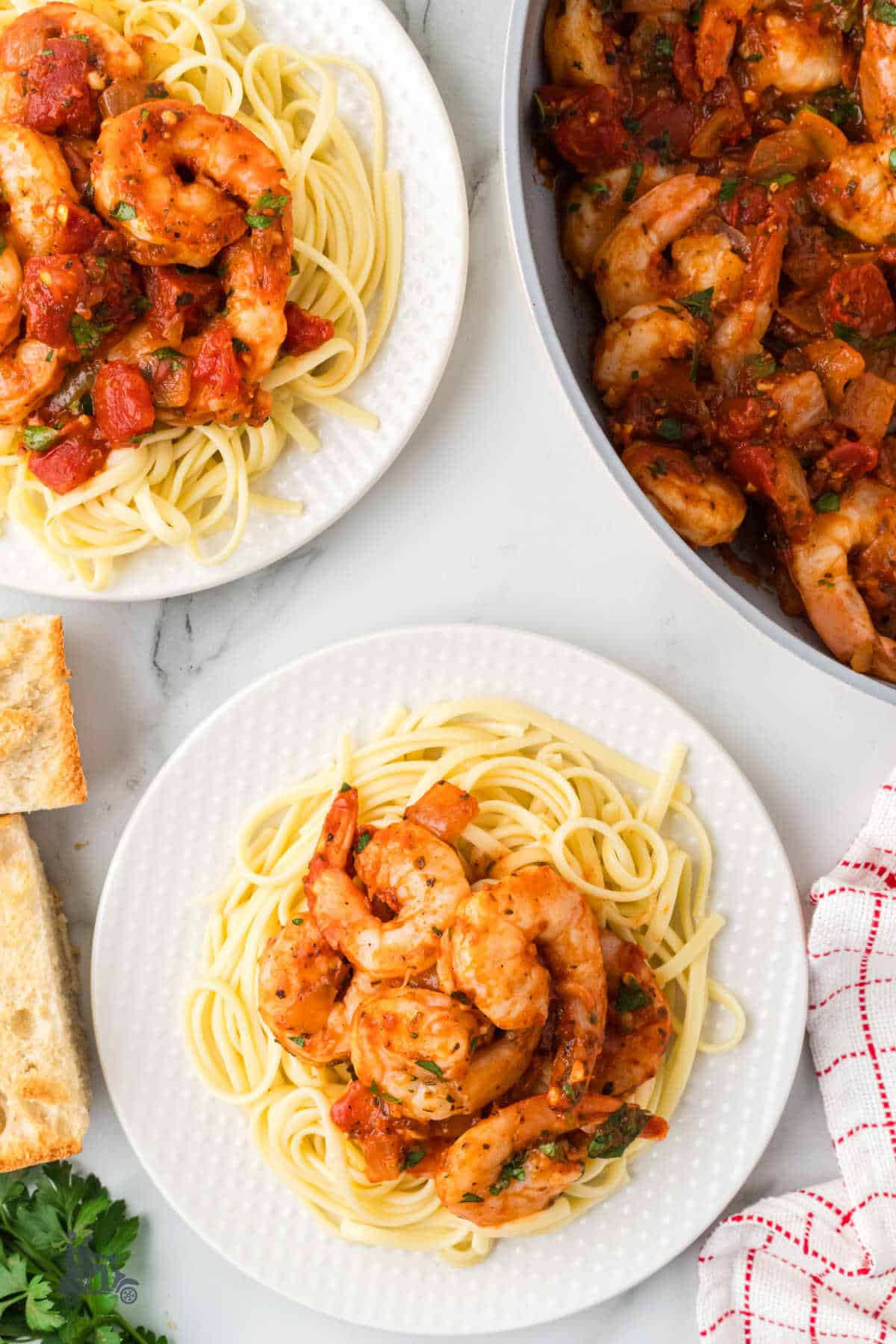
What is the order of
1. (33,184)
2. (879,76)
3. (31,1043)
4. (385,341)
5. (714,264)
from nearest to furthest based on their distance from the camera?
1. (879,76)
2. (714,264)
3. (33,184)
4. (385,341)
5. (31,1043)

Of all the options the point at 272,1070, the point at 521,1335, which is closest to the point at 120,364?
the point at 272,1070

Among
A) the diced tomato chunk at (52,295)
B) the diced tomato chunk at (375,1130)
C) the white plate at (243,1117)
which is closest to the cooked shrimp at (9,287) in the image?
the diced tomato chunk at (52,295)

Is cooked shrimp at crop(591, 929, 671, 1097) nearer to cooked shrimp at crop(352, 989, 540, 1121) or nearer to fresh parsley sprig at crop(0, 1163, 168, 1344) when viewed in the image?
cooked shrimp at crop(352, 989, 540, 1121)

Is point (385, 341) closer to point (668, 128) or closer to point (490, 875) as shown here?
point (668, 128)

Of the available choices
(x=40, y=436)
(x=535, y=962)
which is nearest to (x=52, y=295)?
(x=40, y=436)

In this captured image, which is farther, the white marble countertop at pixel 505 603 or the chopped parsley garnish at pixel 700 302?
the white marble countertop at pixel 505 603

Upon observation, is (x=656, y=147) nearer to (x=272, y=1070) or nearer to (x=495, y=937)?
(x=495, y=937)

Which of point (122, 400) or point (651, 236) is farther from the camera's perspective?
point (122, 400)

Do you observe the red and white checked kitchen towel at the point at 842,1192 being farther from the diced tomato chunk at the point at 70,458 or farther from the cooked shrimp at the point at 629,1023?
the diced tomato chunk at the point at 70,458
